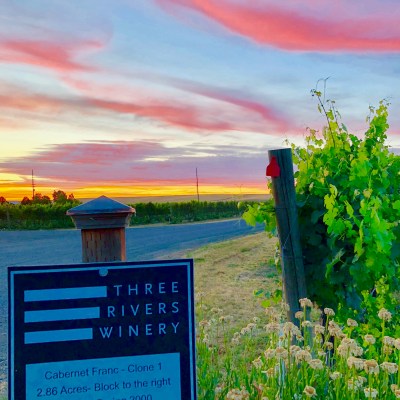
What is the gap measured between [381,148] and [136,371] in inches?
140

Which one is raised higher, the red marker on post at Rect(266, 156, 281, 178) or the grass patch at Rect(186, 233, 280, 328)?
the red marker on post at Rect(266, 156, 281, 178)

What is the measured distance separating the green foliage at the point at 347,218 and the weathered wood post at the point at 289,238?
0.24 metres

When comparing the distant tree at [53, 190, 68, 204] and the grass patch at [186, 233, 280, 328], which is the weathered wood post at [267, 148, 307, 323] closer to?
the grass patch at [186, 233, 280, 328]

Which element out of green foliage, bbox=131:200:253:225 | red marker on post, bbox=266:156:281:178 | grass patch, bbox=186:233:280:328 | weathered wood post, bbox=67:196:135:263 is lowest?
grass patch, bbox=186:233:280:328

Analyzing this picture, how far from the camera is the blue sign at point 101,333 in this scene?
2896 mm

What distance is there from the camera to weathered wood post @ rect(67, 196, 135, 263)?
10.6 feet

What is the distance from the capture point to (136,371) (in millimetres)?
2943

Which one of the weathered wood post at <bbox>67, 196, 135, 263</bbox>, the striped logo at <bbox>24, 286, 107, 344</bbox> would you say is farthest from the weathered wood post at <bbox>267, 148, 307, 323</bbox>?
the striped logo at <bbox>24, 286, 107, 344</bbox>

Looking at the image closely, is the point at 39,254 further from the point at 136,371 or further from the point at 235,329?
the point at 136,371

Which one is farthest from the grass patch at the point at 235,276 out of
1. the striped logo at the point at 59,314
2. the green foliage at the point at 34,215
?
the green foliage at the point at 34,215

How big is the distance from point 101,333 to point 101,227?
0.61 meters

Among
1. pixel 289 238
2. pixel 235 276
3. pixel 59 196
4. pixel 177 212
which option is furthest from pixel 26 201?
pixel 289 238

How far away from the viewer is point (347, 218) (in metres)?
4.91

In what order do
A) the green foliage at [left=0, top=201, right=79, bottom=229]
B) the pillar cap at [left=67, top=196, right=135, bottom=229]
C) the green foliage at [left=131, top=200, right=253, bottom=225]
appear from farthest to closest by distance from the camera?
the green foliage at [left=131, top=200, right=253, bottom=225] → the green foliage at [left=0, top=201, right=79, bottom=229] → the pillar cap at [left=67, top=196, right=135, bottom=229]
